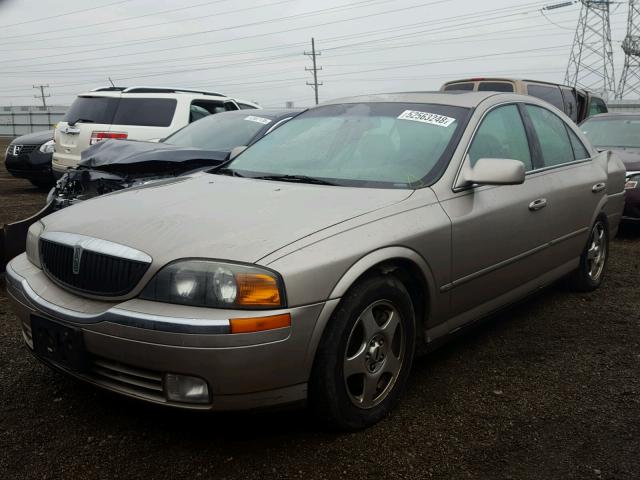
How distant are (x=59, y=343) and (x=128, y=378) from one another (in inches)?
13.4

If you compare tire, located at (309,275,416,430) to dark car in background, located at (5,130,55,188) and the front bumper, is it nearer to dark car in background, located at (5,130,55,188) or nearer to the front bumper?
the front bumper

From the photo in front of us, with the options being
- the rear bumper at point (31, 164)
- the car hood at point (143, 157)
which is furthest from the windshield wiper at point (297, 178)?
the rear bumper at point (31, 164)

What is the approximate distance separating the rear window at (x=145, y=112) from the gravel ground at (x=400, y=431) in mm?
4990

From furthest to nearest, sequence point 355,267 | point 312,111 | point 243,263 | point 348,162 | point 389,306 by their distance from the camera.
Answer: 1. point 312,111
2. point 348,162
3. point 389,306
4. point 355,267
5. point 243,263

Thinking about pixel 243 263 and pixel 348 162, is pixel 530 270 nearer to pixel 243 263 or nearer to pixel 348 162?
pixel 348 162

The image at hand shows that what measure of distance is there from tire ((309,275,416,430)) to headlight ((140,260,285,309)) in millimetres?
323

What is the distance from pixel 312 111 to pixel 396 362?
1.88 metres

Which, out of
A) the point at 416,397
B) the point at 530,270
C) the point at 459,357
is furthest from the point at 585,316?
the point at 416,397

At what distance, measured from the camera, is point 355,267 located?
96.9 inches

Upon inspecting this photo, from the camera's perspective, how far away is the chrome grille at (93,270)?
2.35 metres

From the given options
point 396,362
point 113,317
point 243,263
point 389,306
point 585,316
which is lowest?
point 585,316

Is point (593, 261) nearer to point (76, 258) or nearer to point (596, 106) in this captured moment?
point (76, 258)

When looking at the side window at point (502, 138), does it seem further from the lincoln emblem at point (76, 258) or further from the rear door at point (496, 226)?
the lincoln emblem at point (76, 258)

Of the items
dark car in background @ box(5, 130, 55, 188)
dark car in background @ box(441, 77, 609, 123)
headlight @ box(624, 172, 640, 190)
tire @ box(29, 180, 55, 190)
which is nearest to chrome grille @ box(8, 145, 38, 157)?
dark car in background @ box(5, 130, 55, 188)
